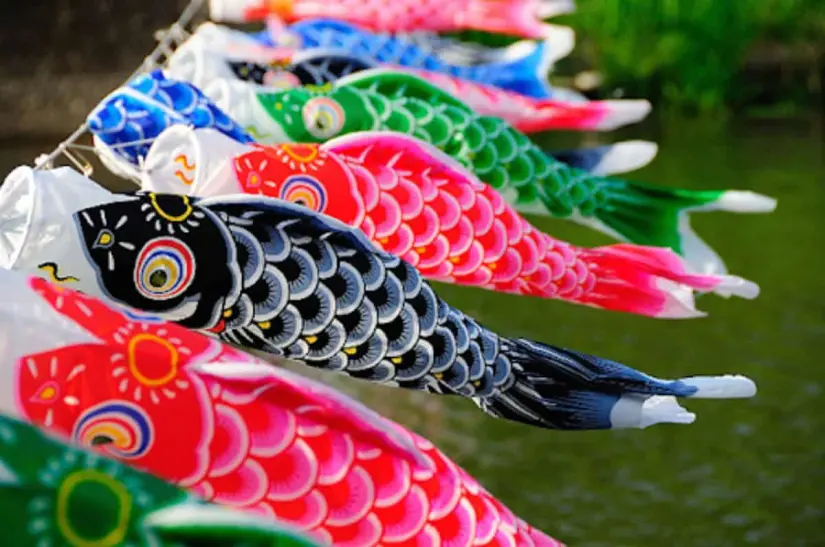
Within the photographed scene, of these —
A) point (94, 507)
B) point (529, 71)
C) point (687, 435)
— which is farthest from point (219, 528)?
point (687, 435)

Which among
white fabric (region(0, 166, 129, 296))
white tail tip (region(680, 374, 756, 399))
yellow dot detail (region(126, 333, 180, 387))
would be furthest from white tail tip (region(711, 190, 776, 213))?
yellow dot detail (region(126, 333, 180, 387))

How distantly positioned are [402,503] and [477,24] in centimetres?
251

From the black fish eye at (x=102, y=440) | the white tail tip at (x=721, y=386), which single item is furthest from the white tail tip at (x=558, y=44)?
the black fish eye at (x=102, y=440)

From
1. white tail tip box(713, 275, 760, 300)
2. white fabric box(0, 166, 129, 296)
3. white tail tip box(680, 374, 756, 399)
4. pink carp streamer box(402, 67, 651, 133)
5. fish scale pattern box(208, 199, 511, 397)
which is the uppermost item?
pink carp streamer box(402, 67, 651, 133)

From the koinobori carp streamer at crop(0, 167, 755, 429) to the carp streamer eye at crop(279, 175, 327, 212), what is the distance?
9.4 inches

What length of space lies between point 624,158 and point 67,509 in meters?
1.68

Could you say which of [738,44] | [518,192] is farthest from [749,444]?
[738,44]

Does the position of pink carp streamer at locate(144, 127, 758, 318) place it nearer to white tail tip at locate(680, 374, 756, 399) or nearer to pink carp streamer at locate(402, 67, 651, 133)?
white tail tip at locate(680, 374, 756, 399)

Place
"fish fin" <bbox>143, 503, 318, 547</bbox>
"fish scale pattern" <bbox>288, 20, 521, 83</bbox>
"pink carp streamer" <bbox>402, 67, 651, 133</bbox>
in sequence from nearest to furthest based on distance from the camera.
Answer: "fish fin" <bbox>143, 503, 318, 547</bbox>
"pink carp streamer" <bbox>402, 67, 651, 133</bbox>
"fish scale pattern" <bbox>288, 20, 521, 83</bbox>

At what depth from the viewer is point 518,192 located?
2268 millimetres

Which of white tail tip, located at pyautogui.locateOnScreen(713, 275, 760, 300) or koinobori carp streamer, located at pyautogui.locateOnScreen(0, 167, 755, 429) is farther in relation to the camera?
white tail tip, located at pyautogui.locateOnScreen(713, 275, 760, 300)

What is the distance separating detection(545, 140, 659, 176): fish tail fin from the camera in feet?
8.14

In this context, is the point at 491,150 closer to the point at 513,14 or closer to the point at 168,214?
the point at 168,214

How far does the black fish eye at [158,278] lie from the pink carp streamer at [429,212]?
319mm
